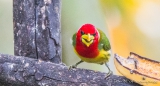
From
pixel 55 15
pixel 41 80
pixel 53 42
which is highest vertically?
pixel 55 15

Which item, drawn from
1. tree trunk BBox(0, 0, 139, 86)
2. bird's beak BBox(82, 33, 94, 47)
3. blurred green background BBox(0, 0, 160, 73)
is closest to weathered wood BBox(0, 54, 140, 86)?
tree trunk BBox(0, 0, 139, 86)

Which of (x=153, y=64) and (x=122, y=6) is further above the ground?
(x=122, y=6)

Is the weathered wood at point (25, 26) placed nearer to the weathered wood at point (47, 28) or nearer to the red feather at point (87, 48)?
the weathered wood at point (47, 28)

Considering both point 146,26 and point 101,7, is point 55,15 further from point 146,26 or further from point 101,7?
point 146,26

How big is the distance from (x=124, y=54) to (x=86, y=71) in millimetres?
507

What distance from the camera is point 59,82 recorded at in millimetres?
1144

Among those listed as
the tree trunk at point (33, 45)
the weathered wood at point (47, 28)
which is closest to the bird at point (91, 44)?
the tree trunk at point (33, 45)

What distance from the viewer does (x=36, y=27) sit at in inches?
57.6

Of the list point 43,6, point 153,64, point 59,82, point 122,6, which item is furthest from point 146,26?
point 59,82

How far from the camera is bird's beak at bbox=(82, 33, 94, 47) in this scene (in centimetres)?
118

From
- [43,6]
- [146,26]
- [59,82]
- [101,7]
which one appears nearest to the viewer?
[59,82]

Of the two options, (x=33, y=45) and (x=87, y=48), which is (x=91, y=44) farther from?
(x=33, y=45)

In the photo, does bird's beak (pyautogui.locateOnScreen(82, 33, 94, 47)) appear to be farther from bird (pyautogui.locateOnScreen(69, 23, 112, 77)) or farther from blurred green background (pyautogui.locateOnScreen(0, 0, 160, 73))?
blurred green background (pyautogui.locateOnScreen(0, 0, 160, 73))

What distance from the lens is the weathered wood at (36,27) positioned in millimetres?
1453
